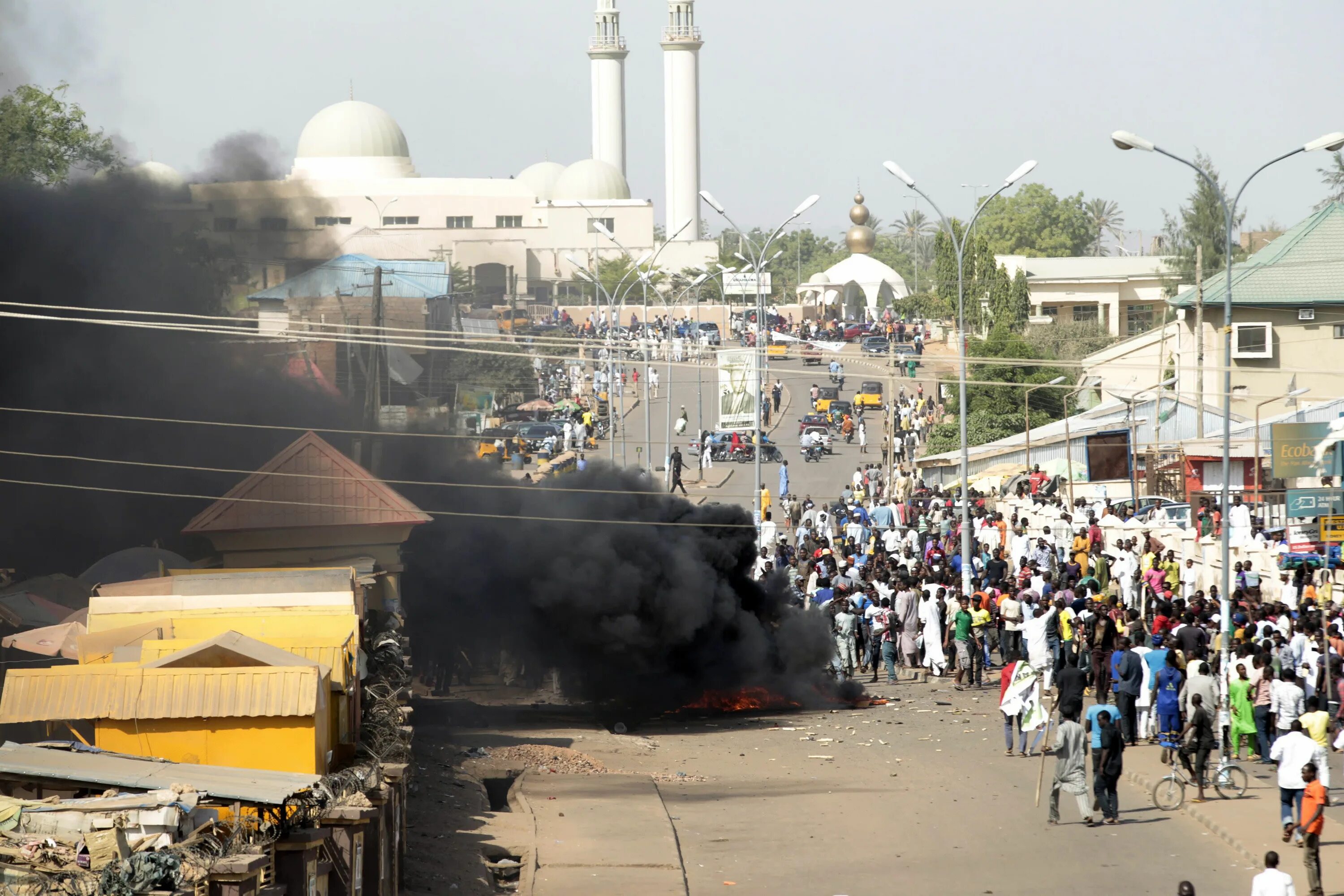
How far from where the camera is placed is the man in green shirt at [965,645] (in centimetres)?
2025

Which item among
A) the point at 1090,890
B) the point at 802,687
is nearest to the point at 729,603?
the point at 802,687

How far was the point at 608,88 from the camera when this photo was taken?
103m

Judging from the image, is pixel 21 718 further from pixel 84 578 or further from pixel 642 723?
pixel 642 723

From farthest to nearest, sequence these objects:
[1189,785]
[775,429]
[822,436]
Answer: [775,429] → [822,436] → [1189,785]

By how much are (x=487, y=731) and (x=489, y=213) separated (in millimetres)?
72906

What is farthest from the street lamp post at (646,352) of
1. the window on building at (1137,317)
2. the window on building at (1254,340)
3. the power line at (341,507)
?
the window on building at (1137,317)

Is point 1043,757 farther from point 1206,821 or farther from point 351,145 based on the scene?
point 351,145

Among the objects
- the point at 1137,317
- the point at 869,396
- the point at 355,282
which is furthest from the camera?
the point at 1137,317

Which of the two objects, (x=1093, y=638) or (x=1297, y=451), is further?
(x=1297, y=451)

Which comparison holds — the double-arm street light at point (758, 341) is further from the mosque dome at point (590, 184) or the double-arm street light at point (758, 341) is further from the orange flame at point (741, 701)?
the mosque dome at point (590, 184)

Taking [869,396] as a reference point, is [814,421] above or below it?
below

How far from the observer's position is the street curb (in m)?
12.5

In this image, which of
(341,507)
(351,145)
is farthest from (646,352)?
(351,145)

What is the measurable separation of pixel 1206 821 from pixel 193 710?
346 inches
